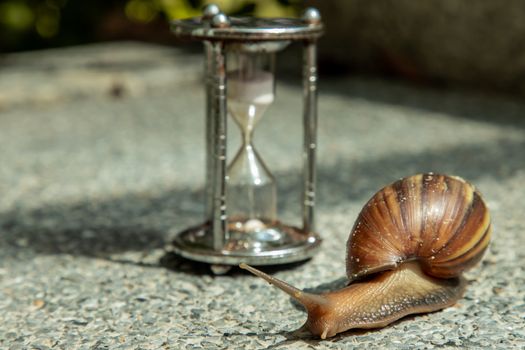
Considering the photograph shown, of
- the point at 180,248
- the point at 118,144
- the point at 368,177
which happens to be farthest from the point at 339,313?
the point at 118,144

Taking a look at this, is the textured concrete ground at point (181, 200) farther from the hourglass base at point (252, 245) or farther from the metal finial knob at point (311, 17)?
the metal finial knob at point (311, 17)

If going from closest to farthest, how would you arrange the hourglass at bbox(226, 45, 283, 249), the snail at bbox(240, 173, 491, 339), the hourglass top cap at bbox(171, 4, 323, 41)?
the snail at bbox(240, 173, 491, 339), the hourglass top cap at bbox(171, 4, 323, 41), the hourglass at bbox(226, 45, 283, 249)

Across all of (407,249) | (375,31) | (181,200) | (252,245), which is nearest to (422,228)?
(407,249)

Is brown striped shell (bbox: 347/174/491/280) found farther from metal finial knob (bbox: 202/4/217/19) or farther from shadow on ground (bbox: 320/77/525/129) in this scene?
shadow on ground (bbox: 320/77/525/129)

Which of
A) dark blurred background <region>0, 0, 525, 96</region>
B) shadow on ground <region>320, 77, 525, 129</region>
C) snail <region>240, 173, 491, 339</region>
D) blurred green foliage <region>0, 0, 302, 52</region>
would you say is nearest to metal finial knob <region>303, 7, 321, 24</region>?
snail <region>240, 173, 491, 339</region>

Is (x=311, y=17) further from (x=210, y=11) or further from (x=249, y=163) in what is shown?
(x=249, y=163)

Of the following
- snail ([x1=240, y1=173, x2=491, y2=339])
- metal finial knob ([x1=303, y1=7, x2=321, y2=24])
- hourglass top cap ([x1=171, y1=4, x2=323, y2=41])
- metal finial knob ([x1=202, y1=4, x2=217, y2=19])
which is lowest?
snail ([x1=240, y1=173, x2=491, y2=339])

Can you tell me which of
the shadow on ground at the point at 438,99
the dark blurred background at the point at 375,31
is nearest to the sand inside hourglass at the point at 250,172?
the shadow on ground at the point at 438,99

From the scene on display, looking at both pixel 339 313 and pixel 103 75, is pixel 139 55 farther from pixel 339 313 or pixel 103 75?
pixel 339 313
